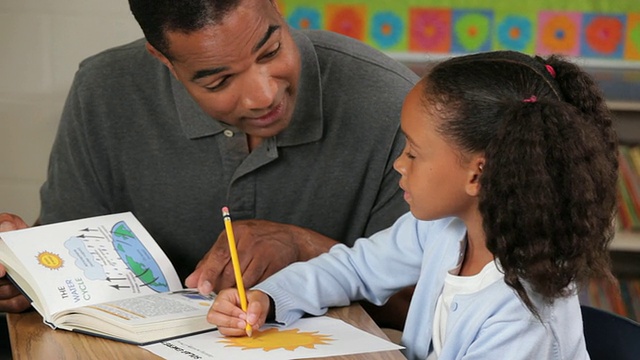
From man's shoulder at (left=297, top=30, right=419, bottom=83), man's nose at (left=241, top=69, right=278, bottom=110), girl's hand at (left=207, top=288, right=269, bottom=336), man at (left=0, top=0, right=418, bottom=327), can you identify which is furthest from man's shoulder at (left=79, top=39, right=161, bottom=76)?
girl's hand at (left=207, top=288, right=269, bottom=336)

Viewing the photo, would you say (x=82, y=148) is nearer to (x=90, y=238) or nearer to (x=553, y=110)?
(x=90, y=238)

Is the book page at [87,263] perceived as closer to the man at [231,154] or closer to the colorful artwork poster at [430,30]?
the man at [231,154]

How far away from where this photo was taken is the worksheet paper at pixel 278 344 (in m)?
1.30

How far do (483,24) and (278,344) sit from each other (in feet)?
6.14

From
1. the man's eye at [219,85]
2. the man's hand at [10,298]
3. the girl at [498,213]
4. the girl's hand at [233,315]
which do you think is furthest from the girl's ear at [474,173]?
the man's hand at [10,298]

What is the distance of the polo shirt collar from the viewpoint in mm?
1836

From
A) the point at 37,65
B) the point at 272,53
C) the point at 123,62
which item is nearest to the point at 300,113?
the point at 272,53

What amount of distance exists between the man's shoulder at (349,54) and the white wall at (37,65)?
89cm

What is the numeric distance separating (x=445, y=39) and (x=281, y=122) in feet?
4.71

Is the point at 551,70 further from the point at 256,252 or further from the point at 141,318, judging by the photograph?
the point at 141,318

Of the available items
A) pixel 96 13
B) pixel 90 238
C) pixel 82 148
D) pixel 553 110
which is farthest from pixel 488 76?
pixel 96 13

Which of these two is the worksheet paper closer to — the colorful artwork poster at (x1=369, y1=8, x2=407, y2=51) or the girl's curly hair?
the girl's curly hair

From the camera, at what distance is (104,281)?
1.52 m

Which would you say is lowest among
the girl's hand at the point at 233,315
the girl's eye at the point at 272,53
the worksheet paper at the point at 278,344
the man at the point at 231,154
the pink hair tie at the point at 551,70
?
the worksheet paper at the point at 278,344
